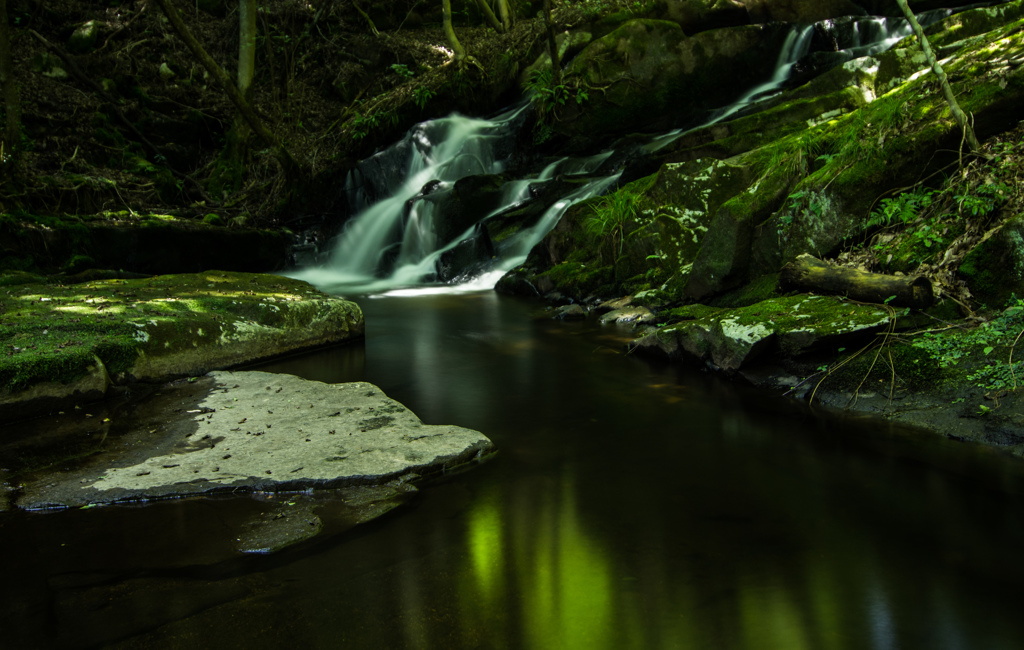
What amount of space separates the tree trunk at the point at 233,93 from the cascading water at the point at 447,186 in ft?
5.43

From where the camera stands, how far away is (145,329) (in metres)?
4.89

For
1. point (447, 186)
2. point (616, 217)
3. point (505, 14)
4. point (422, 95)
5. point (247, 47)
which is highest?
point (505, 14)

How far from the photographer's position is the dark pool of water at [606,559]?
210cm

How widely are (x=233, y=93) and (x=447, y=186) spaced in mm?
4589

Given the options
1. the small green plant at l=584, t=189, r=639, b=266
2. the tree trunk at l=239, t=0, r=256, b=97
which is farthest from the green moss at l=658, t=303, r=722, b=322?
the tree trunk at l=239, t=0, r=256, b=97

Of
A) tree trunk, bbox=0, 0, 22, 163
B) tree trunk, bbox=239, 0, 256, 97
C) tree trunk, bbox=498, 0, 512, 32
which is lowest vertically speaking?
tree trunk, bbox=0, 0, 22, 163

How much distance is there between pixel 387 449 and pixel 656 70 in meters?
12.5

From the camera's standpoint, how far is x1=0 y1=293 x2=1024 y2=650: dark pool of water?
2102 millimetres

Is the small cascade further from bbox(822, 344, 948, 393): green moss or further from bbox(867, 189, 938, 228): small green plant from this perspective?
bbox(822, 344, 948, 393): green moss

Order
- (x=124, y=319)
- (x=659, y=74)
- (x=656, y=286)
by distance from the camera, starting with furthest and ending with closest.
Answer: (x=659, y=74)
(x=656, y=286)
(x=124, y=319)

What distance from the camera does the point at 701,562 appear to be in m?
2.50

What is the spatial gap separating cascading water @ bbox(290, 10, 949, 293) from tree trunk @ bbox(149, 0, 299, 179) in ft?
5.43

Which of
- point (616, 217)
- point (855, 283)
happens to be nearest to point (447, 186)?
point (616, 217)

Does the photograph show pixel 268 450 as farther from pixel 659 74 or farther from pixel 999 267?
pixel 659 74
